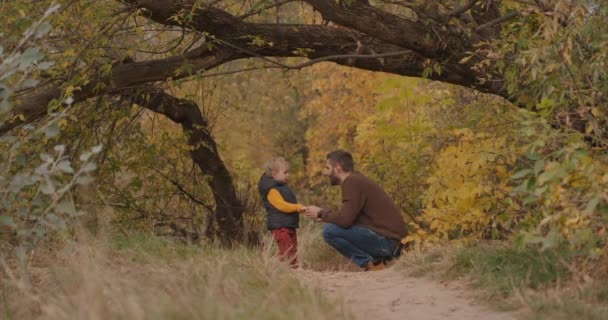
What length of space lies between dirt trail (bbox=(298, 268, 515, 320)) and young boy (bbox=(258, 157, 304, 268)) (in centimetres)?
188

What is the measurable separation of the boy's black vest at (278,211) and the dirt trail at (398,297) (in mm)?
1927

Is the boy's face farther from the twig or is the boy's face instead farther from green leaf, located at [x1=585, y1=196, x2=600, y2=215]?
green leaf, located at [x1=585, y1=196, x2=600, y2=215]

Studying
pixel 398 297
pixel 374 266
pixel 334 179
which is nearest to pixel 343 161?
pixel 334 179

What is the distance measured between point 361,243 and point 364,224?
0.70 feet

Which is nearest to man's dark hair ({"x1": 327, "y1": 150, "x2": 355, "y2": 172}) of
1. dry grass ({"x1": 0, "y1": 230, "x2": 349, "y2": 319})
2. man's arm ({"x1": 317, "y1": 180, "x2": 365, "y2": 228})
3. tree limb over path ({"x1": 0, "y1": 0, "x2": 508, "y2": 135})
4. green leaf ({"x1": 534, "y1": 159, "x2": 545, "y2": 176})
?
man's arm ({"x1": 317, "y1": 180, "x2": 365, "y2": 228})

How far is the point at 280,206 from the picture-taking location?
30.7 ft

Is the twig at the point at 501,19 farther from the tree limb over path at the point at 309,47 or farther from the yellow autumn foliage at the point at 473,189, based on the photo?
the yellow autumn foliage at the point at 473,189

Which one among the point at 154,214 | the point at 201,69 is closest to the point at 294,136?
the point at 154,214

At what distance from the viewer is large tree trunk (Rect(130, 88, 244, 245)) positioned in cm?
1150

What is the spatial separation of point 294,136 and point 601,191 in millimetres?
22165

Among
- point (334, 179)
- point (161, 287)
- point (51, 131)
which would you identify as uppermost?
point (51, 131)

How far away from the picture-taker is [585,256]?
19.8 ft

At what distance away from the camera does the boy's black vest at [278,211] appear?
30.9 feet

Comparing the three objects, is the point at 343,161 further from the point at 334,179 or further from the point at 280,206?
the point at 280,206
